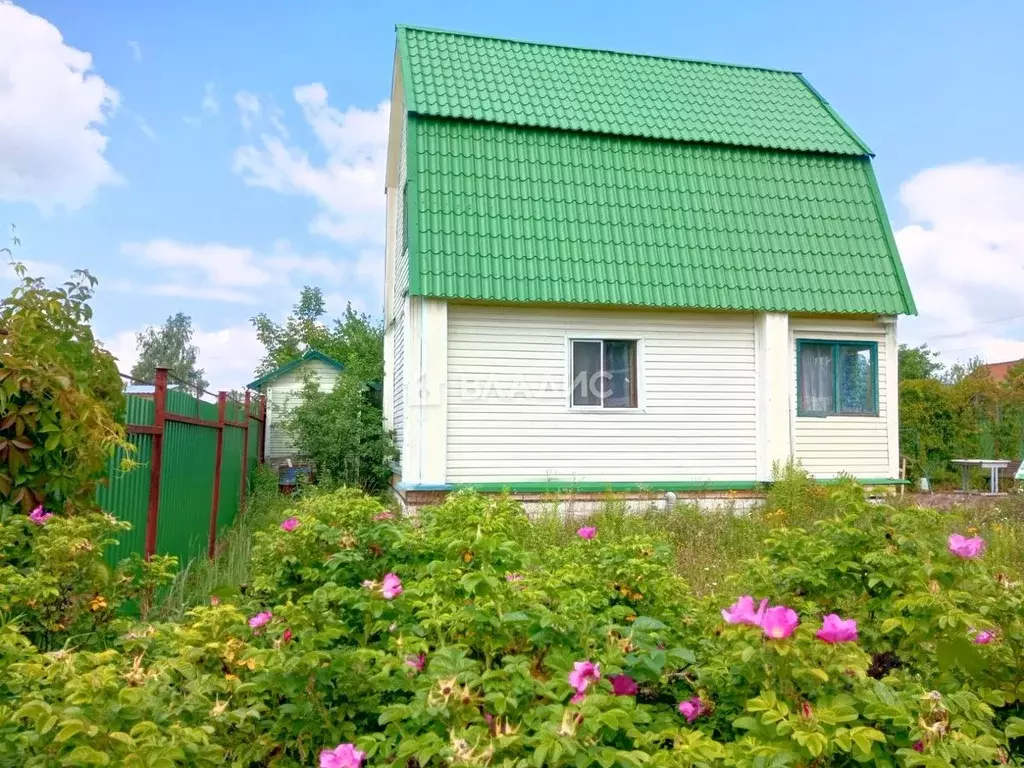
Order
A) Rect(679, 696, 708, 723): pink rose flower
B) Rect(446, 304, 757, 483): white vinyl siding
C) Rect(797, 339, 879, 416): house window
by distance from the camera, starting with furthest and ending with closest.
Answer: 1. Rect(797, 339, 879, 416): house window
2. Rect(446, 304, 757, 483): white vinyl siding
3. Rect(679, 696, 708, 723): pink rose flower

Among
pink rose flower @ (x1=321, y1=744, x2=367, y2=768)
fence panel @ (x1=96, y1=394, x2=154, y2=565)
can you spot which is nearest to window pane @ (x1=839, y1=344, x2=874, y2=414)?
fence panel @ (x1=96, y1=394, x2=154, y2=565)

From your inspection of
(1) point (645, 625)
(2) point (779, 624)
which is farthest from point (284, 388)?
(2) point (779, 624)

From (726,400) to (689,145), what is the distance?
13.4 feet

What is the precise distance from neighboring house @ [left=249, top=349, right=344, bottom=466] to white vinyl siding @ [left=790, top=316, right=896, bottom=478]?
→ 10818 mm

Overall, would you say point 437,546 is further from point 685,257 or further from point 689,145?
point 689,145

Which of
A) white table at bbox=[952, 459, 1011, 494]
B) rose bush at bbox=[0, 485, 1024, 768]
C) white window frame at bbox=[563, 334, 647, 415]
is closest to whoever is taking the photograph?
rose bush at bbox=[0, 485, 1024, 768]

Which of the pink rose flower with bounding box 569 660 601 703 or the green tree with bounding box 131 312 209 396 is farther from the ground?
the green tree with bounding box 131 312 209 396

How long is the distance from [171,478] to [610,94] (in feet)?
30.1

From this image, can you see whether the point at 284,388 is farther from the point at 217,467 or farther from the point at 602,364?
the point at 602,364

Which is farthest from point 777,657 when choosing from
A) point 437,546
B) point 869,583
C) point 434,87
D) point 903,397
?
point 903,397

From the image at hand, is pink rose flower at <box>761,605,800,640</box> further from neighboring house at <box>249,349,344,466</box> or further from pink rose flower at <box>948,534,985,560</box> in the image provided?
neighboring house at <box>249,349,344,466</box>

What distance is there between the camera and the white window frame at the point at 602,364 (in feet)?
36.1

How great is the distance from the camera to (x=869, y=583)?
2.78 meters

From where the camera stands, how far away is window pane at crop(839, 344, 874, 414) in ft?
39.0
